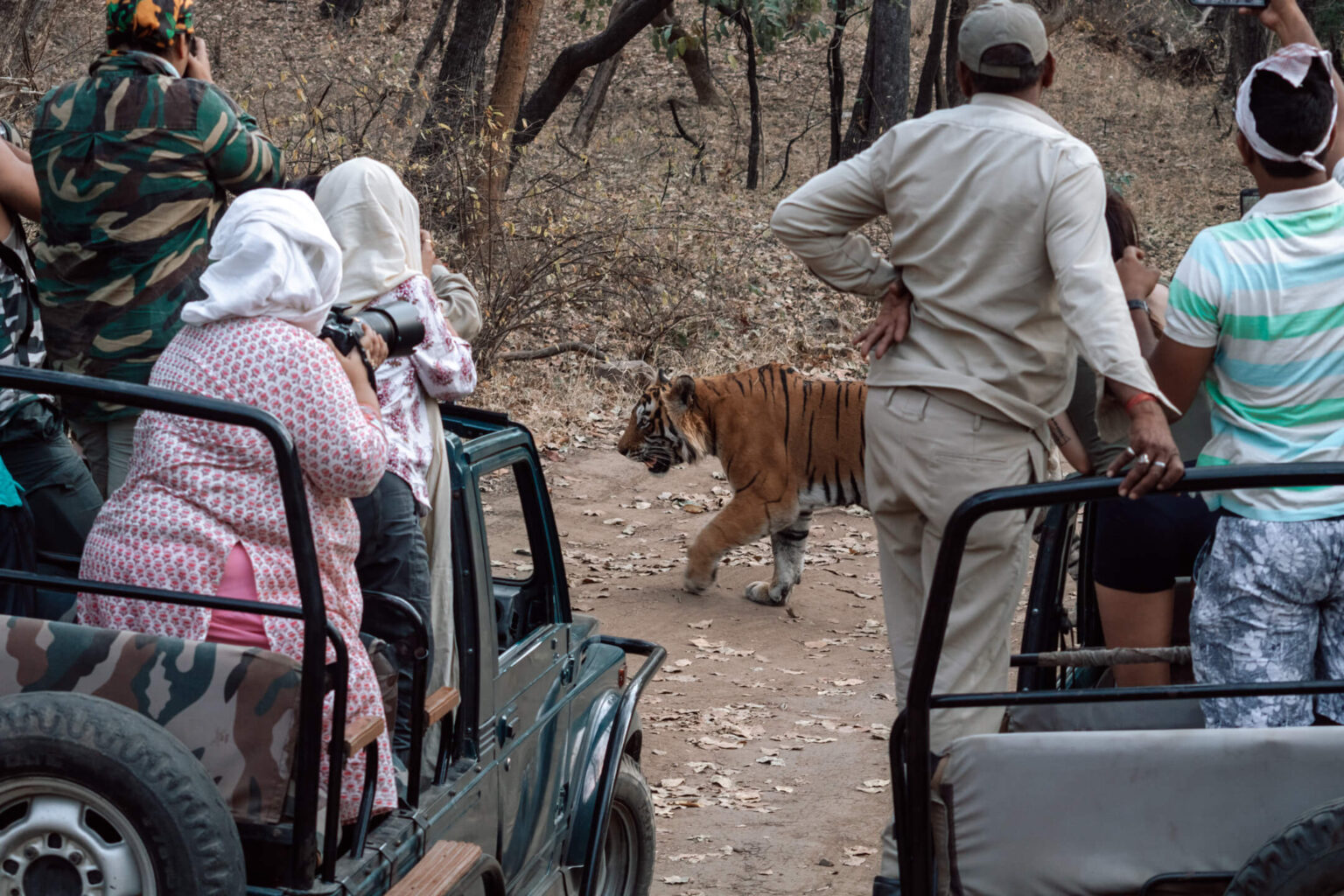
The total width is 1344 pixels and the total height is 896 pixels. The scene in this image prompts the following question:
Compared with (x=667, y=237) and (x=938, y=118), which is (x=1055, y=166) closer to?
(x=938, y=118)

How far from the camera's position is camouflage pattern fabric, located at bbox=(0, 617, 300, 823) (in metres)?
2.31

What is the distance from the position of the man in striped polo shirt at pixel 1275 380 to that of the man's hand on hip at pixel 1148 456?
16cm

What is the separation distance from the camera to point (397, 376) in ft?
11.8

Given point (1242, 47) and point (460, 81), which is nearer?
point (460, 81)

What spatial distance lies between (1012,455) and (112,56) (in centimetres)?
236

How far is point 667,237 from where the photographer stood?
12.4 metres

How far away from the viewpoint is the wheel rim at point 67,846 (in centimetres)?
212

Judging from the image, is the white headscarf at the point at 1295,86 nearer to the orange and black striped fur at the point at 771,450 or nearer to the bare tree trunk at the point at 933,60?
the orange and black striped fur at the point at 771,450

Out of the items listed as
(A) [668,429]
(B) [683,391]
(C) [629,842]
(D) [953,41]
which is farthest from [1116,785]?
(D) [953,41]

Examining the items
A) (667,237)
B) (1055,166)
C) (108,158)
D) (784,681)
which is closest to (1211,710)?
(1055,166)

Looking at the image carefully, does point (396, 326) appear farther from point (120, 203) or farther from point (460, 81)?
point (460, 81)

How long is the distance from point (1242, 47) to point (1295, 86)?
19.4 metres

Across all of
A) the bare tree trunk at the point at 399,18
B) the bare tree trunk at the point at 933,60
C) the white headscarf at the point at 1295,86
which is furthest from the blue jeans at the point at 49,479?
the bare tree trunk at the point at 399,18

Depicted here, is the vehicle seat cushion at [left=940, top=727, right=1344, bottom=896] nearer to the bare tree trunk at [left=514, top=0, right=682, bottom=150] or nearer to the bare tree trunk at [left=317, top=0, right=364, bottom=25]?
the bare tree trunk at [left=514, top=0, right=682, bottom=150]
